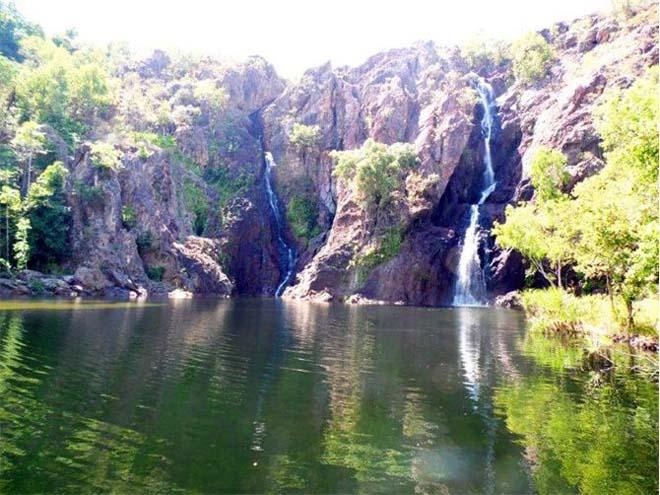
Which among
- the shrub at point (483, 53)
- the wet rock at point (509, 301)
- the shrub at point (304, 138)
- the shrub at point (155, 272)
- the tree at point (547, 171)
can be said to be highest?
the shrub at point (483, 53)

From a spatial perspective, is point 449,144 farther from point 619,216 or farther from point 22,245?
point 22,245

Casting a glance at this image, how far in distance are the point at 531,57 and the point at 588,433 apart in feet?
311

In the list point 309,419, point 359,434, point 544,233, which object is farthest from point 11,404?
point 544,233

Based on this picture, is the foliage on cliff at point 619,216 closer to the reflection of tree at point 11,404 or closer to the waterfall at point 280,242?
the reflection of tree at point 11,404

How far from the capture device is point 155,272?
78.7 metres

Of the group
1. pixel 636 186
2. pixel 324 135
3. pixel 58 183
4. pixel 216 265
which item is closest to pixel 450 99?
pixel 324 135

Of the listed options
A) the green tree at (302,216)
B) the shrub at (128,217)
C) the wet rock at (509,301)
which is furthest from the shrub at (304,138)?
the wet rock at (509,301)

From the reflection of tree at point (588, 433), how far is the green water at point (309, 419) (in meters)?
0.05

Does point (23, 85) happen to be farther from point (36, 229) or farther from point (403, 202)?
point (403, 202)

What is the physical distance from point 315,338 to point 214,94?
3646 inches

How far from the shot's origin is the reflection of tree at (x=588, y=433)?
1017 cm

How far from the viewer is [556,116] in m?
78.9

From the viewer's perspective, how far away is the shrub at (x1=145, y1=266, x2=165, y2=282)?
78.2 m

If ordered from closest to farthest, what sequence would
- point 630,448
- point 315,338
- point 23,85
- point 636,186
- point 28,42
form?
1. point 630,448
2. point 636,186
3. point 315,338
4. point 23,85
5. point 28,42
